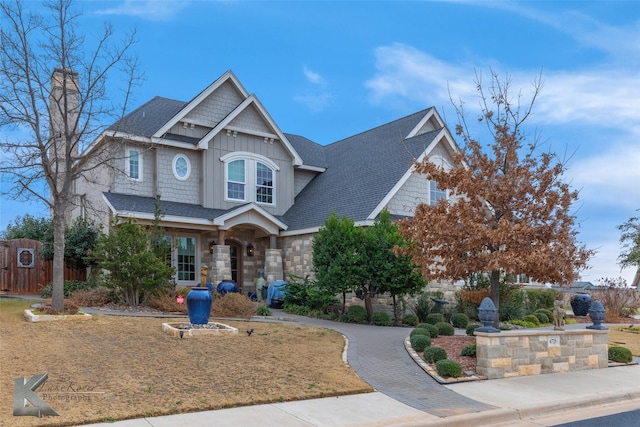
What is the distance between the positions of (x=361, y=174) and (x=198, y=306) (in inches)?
499

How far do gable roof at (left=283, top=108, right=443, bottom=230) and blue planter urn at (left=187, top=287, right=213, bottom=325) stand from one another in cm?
813

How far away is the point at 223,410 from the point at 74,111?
450 inches

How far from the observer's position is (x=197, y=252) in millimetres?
23359

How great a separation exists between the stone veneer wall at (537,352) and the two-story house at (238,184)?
9355 millimetres

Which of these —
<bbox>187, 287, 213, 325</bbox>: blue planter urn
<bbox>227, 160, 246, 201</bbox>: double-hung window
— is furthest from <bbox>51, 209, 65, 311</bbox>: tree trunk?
<bbox>227, 160, 246, 201</bbox>: double-hung window

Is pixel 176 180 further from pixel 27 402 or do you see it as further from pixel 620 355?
pixel 620 355

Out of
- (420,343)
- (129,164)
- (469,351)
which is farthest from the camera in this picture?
(129,164)

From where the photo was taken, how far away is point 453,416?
314 inches

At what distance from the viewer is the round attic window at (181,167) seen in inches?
923

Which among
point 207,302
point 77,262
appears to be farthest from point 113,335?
point 77,262

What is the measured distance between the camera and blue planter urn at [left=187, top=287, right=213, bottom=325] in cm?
1321

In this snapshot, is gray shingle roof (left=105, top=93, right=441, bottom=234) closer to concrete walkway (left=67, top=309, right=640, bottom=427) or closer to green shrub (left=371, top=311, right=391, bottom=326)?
green shrub (left=371, top=311, right=391, bottom=326)

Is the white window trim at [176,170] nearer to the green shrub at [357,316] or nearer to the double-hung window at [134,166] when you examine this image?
the double-hung window at [134,166]

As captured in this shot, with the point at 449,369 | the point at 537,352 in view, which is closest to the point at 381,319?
the point at 537,352
